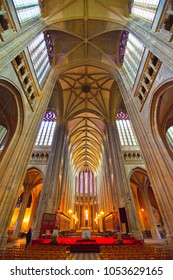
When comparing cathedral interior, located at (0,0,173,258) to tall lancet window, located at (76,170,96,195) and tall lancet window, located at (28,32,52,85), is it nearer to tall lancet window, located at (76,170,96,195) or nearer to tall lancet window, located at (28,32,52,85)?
tall lancet window, located at (28,32,52,85)

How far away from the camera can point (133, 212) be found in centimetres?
1346

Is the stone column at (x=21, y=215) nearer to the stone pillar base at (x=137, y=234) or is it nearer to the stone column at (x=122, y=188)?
the stone column at (x=122, y=188)

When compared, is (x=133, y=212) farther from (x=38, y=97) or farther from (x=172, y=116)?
(x=38, y=97)

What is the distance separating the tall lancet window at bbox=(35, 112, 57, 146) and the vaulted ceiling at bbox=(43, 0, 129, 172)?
262cm

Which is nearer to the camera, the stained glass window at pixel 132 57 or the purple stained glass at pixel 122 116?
the stained glass window at pixel 132 57

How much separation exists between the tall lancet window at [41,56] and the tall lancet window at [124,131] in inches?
534

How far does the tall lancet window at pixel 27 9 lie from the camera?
28.4ft

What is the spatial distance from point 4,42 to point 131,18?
10.4 meters

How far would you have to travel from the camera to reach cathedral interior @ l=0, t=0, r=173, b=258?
299 inches

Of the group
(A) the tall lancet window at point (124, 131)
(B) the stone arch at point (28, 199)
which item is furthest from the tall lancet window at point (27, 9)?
(A) the tall lancet window at point (124, 131)

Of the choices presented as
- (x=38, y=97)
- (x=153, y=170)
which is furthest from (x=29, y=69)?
(x=153, y=170)

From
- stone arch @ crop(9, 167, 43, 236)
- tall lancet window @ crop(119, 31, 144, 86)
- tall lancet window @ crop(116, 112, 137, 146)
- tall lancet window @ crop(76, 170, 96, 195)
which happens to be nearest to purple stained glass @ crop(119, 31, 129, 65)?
tall lancet window @ crop(119, 31, 144, 86)

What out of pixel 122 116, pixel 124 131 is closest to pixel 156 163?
pixel 124 131
